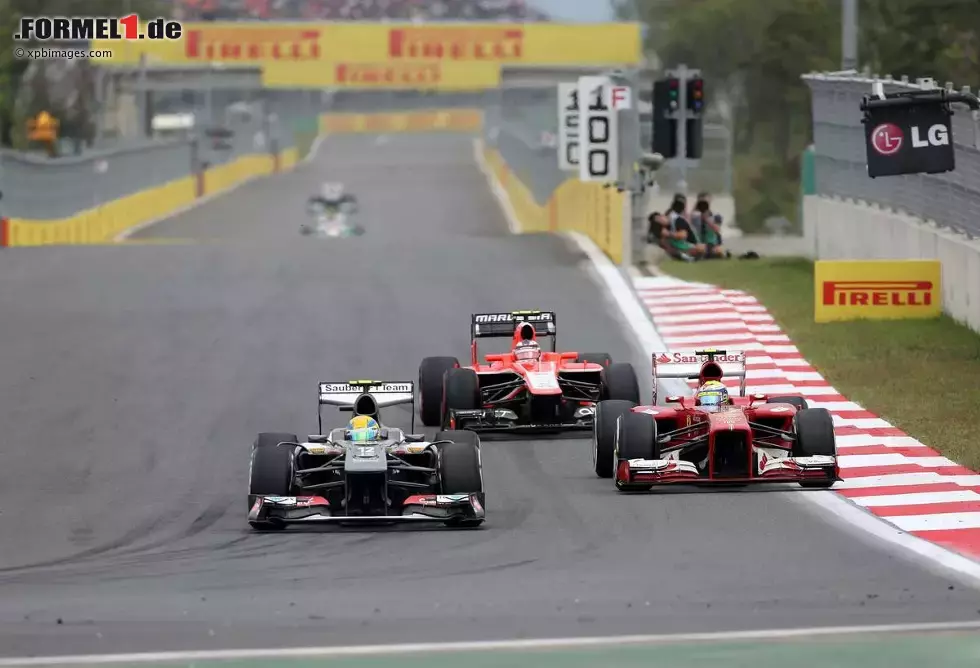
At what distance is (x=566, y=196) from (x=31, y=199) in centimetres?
1112

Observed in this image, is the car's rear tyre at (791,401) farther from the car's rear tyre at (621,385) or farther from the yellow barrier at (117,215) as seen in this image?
the yellow barrier at (117,215)

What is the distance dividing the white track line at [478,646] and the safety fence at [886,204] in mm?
14052

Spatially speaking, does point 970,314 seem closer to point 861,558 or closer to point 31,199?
point 861,558

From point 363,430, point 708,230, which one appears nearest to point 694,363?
point 363,430

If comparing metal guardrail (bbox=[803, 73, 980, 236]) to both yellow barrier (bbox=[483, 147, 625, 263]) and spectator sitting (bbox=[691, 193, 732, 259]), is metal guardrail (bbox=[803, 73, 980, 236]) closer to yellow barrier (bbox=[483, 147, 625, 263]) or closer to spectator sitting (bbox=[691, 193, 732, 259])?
spectator sitting (bbox=[691, 193, 732, 259])

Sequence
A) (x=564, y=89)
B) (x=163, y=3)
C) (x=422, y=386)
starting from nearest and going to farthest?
1. (x=422, y=386)
2. (x=564, y=89)
3. (x=163, y=3)

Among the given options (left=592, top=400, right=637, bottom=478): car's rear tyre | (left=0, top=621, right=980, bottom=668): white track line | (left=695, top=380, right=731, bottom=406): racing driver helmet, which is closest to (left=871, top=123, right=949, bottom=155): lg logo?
(left=592, top=400, right=637, bottom=478): car's rear tyre

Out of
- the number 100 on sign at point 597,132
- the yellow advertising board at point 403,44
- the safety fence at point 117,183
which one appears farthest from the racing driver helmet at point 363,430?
the yellow advertising board at point 403,44

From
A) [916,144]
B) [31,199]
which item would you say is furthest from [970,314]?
[31,199]

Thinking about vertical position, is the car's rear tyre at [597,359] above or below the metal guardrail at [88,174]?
below

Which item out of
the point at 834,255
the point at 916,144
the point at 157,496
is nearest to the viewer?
the point at 157,496

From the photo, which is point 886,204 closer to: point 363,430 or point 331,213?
point 363,430

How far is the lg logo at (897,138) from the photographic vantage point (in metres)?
23.0

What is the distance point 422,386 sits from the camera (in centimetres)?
1952
